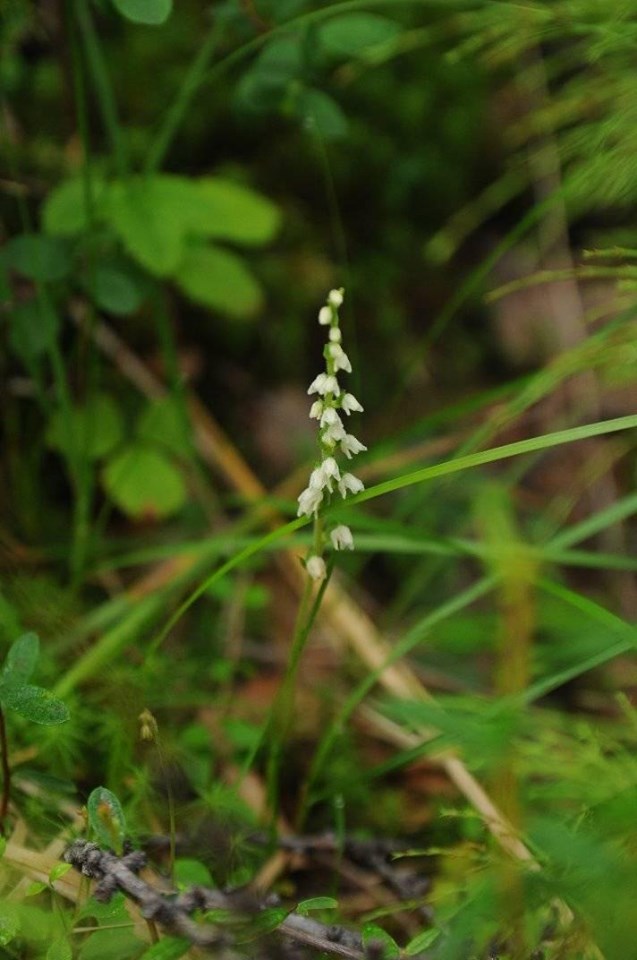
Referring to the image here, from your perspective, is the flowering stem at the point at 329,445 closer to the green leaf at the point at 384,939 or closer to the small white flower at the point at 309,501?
Result: the small white flower at the point at 309,501

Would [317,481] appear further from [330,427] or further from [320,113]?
[320,113]

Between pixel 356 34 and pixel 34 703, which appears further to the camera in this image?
pixel 356 34

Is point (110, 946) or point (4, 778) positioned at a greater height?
point (4, 778)

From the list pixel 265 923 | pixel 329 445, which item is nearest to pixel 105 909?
pixel 265 923

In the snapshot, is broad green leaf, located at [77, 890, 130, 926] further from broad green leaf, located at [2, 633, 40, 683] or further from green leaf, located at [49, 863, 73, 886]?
broad green leaf, located at [2, 633, 40, 683]

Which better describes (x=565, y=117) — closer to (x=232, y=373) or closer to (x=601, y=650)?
(x=232, y=373)

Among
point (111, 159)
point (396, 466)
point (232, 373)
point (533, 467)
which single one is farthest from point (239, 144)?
point (533, 467)

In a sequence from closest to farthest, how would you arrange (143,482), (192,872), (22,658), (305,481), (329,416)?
(329,416)
(22,658)
(192,872)
(143,482)
(305,481)

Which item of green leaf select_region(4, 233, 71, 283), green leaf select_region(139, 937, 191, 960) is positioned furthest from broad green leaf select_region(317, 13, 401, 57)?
green leaf select_region(139, 937, 191, 960)
